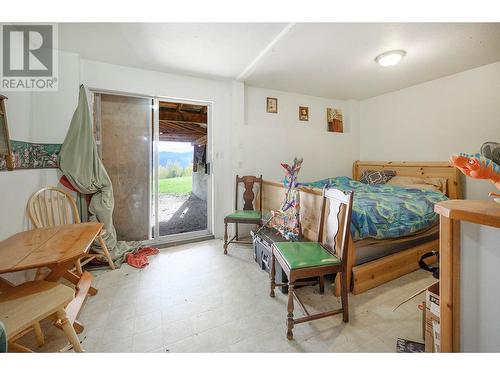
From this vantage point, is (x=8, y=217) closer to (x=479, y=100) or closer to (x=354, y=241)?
(x=354, y=241)

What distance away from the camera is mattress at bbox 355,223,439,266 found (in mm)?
2010

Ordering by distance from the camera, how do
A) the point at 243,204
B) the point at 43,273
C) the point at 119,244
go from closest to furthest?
the point at 43,273, the point at 119,244, the point at 243,204

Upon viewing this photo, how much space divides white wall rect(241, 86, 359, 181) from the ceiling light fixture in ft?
4.81

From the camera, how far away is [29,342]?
52.9 inches

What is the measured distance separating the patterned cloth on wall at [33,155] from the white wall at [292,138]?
2.18m

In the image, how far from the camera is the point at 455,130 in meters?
3.11

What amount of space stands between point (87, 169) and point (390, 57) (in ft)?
12.0

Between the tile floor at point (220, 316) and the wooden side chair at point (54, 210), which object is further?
the wooden side chair at point (54, 210)

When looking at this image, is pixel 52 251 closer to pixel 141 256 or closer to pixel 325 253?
pixel 141 256

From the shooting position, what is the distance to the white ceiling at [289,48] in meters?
1.99

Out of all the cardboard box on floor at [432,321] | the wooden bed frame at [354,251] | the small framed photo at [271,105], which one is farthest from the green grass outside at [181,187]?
the cardboard box on floor at [432,321]

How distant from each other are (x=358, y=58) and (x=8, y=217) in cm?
377

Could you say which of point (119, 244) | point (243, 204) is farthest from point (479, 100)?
point (119, 244)

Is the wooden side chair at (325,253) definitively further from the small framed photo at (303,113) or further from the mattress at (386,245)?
the small framed photo at (303,113)
